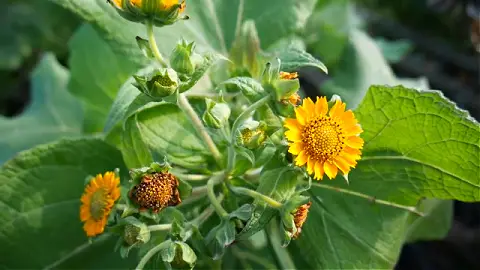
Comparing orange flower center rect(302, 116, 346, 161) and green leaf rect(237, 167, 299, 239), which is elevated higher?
orange flower center rect(302, 116, 346, 161)

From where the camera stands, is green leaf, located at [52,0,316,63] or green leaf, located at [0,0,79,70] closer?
green leaf, located at [52,0,316,63]

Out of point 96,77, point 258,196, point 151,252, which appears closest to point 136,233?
point 151,252

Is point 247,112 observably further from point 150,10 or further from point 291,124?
point 150,10

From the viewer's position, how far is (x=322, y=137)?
2.40 ft

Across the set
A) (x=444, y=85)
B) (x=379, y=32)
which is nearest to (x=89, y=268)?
(x=444, y=85)

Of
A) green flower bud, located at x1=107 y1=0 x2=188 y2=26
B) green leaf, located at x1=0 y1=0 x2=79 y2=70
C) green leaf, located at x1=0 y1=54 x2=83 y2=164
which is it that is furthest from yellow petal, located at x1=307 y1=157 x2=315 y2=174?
green leaf, located at x1=0 y1=0 x2=79 y2=70

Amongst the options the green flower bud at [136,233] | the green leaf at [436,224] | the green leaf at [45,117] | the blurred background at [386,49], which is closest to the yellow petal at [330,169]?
the green flower bud at [136,233]

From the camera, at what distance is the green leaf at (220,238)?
73cm

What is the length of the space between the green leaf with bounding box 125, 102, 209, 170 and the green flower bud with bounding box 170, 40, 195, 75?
0.12m

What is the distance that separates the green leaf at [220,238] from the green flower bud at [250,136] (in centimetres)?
9

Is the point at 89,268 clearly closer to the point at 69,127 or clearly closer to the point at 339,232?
the point at 339,232

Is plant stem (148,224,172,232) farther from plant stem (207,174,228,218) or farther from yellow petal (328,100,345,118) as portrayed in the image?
yellow petal (328,100,345,118)

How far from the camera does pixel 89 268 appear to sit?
96 centimetres

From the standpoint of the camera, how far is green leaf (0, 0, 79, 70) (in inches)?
71.7
